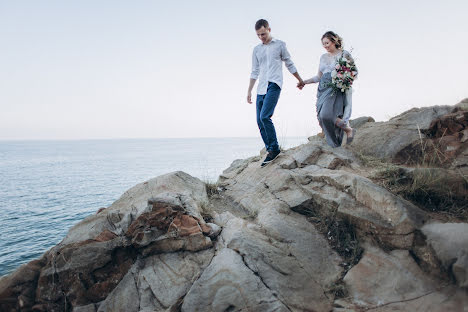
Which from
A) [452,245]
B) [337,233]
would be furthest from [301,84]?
[452,245]

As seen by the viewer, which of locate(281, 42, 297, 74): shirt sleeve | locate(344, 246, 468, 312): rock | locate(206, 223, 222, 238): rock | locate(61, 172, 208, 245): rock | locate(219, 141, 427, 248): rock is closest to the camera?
locate(344, 246, 468, 312): rock

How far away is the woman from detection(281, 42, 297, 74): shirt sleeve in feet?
1.62

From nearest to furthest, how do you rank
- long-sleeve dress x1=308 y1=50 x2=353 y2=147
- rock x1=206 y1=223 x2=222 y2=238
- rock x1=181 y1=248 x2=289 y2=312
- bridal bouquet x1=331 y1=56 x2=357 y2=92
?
rock x1=181 y1=248 x2=289 y2=312 → rock x1=206 y1=223 x2=222 y2=238 → bridal bouquet x1=331 y1=56 x2=357 y2=92 → long-sleeve dress x1=308 y1=50 x2=353 y2=147

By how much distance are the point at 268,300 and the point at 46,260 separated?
4.04 meters

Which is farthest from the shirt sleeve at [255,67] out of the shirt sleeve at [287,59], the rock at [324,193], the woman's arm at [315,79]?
the rock at [324,193]

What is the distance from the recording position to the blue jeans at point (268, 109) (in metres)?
6.83

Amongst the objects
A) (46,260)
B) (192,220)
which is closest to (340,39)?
(192,220)

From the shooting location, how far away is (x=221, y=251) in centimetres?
427

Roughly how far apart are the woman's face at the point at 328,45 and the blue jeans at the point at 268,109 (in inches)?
58.4

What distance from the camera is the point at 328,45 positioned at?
6730 mm

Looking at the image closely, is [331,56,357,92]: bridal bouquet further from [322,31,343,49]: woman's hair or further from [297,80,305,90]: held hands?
[297,80,305,90]: held hands

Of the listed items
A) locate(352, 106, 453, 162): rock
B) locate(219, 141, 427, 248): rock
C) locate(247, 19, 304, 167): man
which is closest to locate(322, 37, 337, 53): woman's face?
locate(247, 19, 304, 167): man

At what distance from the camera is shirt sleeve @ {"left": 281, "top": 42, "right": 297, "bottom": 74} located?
679cm

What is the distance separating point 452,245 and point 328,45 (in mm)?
4937
